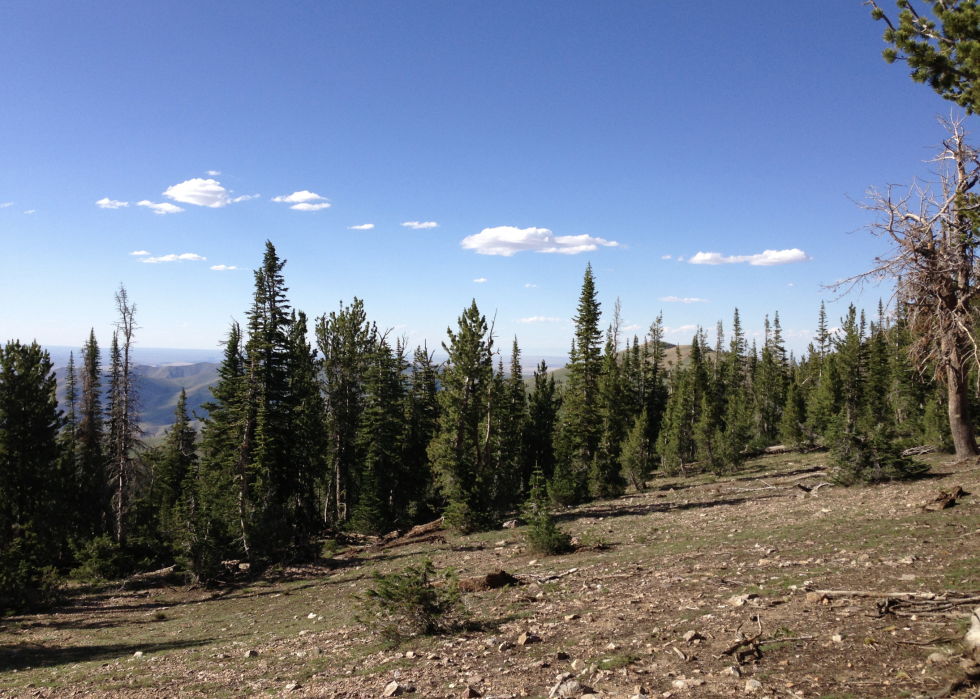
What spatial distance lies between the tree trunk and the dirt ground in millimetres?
875

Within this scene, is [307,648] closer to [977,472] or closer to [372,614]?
[372,614]

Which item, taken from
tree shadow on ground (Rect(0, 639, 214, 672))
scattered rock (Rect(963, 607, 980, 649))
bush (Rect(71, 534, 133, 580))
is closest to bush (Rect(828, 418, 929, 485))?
scattered rock (Rect(963, 607, 980, 649))

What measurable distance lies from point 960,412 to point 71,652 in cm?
2678

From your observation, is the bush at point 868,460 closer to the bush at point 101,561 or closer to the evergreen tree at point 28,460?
the bush at point 101,561

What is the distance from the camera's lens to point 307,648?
11.5 m

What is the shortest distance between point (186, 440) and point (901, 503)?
44.9 metres

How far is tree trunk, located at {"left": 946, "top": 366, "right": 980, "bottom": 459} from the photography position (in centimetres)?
1561

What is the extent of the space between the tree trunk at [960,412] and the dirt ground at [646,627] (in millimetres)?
875

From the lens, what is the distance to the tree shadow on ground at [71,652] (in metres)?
14.0

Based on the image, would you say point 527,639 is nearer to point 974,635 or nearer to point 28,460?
point 974,635

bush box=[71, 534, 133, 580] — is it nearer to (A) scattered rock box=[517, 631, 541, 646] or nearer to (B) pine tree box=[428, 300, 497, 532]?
(B) pine tree box=[428, 300, 497, 532]

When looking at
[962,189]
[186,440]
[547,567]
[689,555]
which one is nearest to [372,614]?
[547,567]

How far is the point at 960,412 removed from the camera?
17.1 metres

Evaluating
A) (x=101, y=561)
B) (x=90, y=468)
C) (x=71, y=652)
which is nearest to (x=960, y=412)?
(x=71, y=652)
